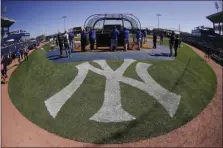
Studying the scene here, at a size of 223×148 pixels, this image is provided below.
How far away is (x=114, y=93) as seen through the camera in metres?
17.5

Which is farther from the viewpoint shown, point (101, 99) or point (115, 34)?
point (115, 34)

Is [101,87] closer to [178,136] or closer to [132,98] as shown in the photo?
[132,98]

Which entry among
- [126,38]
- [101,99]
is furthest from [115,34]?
[101,99]

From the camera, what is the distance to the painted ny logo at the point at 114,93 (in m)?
15.6

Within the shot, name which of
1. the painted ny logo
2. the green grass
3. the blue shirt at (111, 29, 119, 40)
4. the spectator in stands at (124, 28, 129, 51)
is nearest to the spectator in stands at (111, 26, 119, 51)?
the blue shirt at (111, 29, 119, 40)

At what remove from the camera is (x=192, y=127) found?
50.5ft

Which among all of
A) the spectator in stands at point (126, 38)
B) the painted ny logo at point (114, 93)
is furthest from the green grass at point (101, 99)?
the spectator in stands at point (126, 38)

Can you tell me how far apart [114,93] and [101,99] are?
1.17 m

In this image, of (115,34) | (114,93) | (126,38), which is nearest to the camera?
(114,93)

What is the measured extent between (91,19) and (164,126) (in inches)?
624

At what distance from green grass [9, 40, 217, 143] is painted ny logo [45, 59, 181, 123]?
0.35m

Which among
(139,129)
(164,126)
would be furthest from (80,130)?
(164,126)

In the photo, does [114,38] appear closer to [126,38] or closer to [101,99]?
[126,38]

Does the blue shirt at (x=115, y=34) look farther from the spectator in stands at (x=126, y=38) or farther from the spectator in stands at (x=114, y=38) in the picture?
the spectator in stands at (x=126, y=38)
